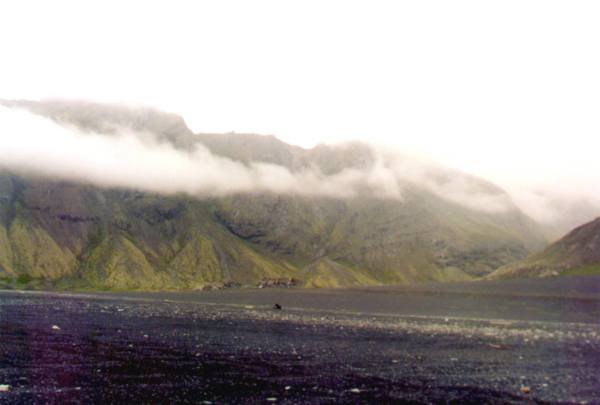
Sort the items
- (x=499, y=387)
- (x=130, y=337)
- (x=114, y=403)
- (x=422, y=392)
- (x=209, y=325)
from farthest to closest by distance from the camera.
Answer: (x=209, y=325) < (x=130, y=337) < (x=499, y=387) < (x=422, y=392) < (x=114, y=403)

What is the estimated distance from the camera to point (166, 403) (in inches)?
1612

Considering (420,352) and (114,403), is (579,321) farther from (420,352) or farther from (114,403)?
(114,403)

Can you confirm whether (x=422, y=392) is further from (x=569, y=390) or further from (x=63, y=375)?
(x=63, y=375)

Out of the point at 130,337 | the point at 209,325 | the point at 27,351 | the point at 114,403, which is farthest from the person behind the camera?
the point at 209,325

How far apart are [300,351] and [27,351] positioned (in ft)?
117

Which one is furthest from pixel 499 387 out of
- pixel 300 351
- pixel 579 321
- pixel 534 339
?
pixel 579 321

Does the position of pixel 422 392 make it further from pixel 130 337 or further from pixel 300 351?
pixel 130 337

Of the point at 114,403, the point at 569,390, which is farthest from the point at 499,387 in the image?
the point at 114,403

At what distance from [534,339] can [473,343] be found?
15.0 meters

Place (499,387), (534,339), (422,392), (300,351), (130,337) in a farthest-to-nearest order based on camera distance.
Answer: (534,339) → (130,337) → (300,351) → (499,387) → (422,392)

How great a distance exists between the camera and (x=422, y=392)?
1865 inches

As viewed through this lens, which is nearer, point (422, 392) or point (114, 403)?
point (114, 403)

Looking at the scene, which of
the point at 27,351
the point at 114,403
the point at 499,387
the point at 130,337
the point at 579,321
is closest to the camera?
the point at 114,403

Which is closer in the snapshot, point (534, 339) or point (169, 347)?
point (169, 347)
